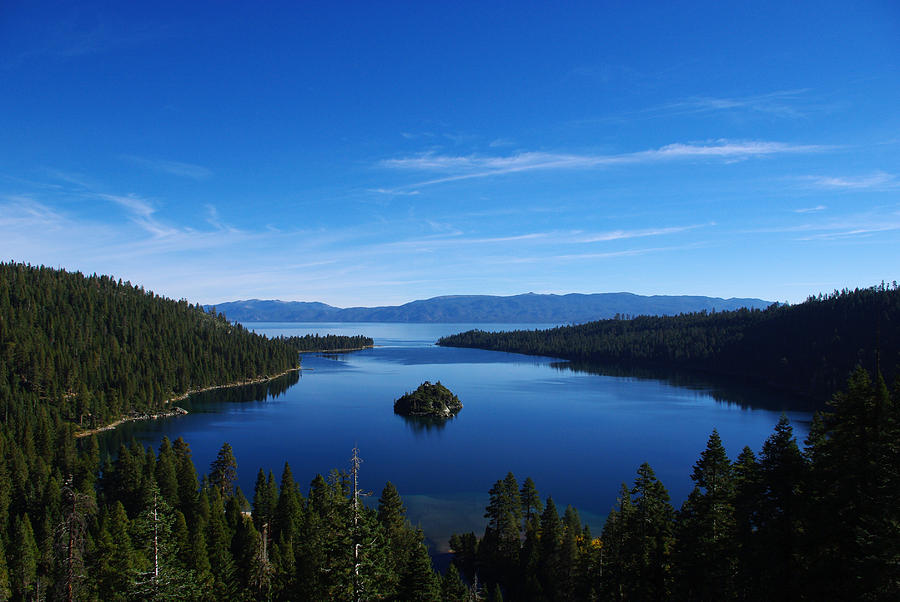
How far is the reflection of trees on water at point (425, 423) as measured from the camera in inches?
3880

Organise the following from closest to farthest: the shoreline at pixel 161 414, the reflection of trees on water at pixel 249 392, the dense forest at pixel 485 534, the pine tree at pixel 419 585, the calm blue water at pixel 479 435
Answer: the dense forest at pixel 485 534 < the pine tree at pixel 419 585 < the calm blue water at pixel 479 435 < the shoreline at pixel 161 414 < the reflection of trees on water at pixel 249 392

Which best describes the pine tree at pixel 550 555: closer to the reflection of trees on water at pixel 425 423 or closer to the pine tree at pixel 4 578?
the pine tree at pixel 4 578

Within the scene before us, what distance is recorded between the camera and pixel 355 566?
20297mm

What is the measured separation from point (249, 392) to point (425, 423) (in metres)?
65.9

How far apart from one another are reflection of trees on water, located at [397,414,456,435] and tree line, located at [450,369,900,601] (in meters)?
63.4

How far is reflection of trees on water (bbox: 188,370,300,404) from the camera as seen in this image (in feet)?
445

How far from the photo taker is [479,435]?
93.1 m

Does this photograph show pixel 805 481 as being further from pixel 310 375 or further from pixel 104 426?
pixel 310 375

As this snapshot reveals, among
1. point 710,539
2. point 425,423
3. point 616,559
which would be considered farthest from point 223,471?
point 425,423

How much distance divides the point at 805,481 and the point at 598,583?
1664 cm

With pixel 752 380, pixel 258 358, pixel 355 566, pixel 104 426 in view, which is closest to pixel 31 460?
pixel 104 426

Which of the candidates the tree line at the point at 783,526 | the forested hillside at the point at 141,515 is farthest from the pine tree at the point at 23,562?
the tree line at the point at 783,526

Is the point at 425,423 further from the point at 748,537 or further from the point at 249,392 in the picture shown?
the point at 748,537

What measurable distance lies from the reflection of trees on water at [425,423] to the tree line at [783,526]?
63395 millimetres
